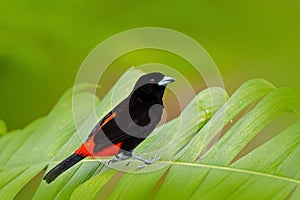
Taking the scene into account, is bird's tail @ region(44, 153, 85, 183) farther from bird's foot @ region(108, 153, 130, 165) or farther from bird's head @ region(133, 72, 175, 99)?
bird's head @ region(133, 72, 175, 99)

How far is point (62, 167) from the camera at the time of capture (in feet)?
6.37

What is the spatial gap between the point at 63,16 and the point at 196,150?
6.81 feet

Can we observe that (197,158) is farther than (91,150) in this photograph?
No

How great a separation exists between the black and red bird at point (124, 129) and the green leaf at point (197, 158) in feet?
0.12

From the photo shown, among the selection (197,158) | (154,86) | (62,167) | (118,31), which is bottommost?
(62,167)

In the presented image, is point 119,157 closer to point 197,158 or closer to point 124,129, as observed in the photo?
point 124,129

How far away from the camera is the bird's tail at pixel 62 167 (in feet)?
6.29

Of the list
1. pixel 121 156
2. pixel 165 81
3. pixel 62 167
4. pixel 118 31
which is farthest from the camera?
pixel 118 31

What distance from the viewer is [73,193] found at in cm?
172

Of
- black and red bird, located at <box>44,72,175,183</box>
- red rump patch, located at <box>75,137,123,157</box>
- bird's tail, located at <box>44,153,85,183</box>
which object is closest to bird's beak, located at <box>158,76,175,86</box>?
black and red bird, located at <box>44,72,175,183</box>

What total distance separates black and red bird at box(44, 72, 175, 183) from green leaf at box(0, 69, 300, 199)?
0.04 meters

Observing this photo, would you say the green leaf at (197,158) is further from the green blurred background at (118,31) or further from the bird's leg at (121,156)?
the green blurred background at (118,31)

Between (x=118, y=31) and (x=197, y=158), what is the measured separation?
6.56 feet

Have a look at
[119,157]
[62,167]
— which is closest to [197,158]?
[119,157]
